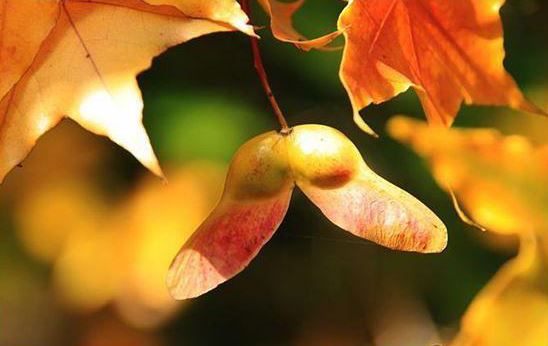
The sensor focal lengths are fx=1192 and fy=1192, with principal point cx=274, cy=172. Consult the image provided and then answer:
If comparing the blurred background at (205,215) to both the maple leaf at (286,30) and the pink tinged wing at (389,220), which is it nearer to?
the maple leaf at (286,30)

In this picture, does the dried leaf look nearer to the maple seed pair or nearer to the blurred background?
the maple seed pair

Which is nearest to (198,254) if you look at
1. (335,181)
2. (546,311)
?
(335,181)

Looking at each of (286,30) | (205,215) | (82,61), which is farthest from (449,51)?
(205,215)

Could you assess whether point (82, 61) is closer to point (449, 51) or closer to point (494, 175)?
point (449, 51)

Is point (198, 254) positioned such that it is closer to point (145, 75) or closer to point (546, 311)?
point (546, 311)

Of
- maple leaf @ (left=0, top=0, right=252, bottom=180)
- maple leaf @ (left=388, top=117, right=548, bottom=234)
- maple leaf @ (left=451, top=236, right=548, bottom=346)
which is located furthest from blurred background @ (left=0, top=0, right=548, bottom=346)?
maple leaf @ (left=0, top=0, right=252, bottom=180)

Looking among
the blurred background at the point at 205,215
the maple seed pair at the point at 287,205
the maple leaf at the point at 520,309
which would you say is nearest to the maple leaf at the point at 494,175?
the maple leaf at the point at 520,309
